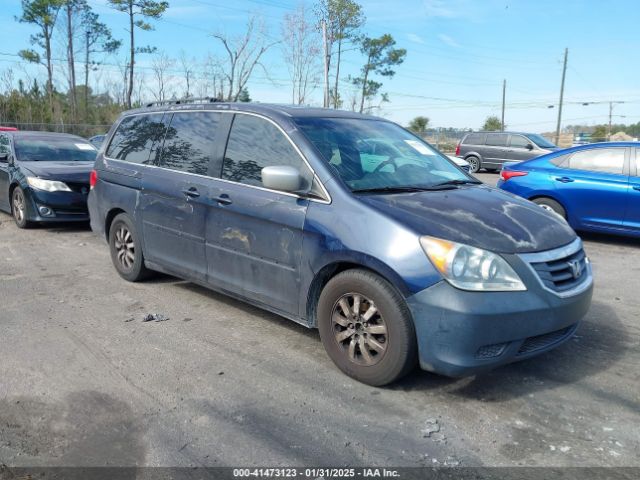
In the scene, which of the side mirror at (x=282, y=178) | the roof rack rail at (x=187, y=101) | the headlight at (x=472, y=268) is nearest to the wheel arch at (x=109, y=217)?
the roof rack rail at (x=187, y=101)

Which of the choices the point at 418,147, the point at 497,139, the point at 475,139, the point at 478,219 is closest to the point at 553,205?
the point at 418,147

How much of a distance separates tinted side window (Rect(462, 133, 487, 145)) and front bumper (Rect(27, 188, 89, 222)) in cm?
1752

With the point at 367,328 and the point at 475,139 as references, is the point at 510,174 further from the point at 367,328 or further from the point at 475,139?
the point at 475,139

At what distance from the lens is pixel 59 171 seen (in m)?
8.92

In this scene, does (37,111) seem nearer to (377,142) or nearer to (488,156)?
(488,156)

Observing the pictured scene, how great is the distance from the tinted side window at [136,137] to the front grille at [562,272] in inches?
145

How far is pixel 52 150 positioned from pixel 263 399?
818cm

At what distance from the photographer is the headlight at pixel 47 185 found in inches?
345

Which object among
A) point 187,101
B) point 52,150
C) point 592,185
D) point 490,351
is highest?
point 187,101

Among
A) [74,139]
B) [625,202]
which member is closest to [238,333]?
[625,202]

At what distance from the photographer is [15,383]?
3.64 meters

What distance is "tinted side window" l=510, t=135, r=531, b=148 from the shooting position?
69.7 ft

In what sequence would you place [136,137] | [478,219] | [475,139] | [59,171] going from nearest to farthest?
[478,219]
[136,137]
[59,171]
[475,139]

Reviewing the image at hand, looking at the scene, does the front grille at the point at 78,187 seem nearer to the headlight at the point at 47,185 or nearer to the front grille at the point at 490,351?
the headlight at the point at 47,185
